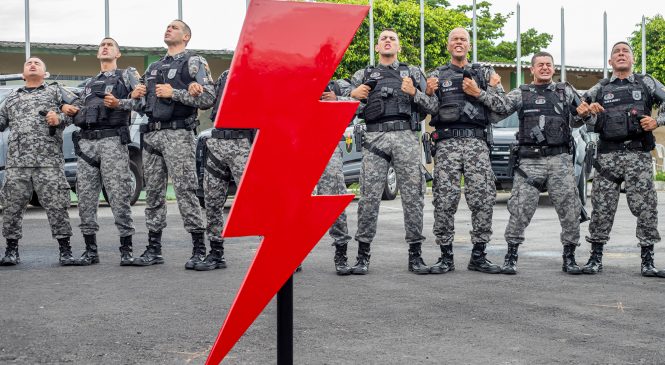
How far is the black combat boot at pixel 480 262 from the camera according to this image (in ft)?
24.8

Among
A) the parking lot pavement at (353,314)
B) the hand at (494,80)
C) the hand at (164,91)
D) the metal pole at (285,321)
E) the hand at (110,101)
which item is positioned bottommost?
the parking lot pavement at (353,314)

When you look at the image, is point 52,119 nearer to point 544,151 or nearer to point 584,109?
point 544,151

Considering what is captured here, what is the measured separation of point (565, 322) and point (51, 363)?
295 cm

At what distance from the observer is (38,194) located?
8.01 meters

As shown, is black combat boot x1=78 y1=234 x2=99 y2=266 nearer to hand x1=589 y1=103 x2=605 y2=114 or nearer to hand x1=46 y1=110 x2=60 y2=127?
hand x1=46 y1=110 x2=60 y2=127

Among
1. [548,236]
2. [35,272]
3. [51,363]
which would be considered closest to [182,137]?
[35,272]

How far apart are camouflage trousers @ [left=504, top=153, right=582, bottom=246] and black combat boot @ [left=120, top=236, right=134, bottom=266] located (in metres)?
3.34

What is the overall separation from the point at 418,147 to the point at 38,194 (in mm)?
3412

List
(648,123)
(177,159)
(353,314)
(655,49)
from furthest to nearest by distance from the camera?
(655,49)
(177,159)
(648,123)
(353,314)

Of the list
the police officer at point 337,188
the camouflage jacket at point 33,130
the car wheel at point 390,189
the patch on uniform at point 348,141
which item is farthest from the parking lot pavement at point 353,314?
the car wheel at point 390,189

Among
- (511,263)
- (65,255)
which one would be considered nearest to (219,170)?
(65,255)

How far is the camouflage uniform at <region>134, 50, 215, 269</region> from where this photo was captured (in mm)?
7746

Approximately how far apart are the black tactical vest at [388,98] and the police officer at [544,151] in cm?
65

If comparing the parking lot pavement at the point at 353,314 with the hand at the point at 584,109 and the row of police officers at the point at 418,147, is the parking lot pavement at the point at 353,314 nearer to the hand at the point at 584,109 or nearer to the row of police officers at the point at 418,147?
the row of police officers at the point at 418,147
